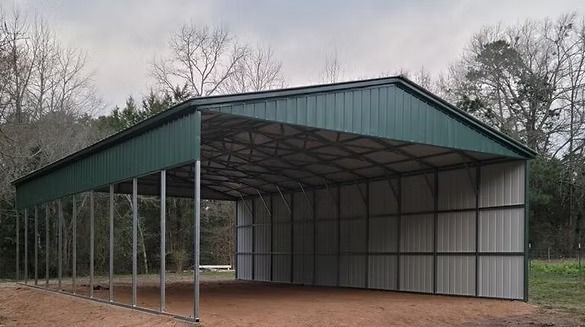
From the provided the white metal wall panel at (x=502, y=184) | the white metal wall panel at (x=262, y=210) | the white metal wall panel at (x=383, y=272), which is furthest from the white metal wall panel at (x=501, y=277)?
the white metal wall panel at (x=262, y=210)

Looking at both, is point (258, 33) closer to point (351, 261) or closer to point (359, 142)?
point (351, 261)

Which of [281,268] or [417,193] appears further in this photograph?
Result: [281,268]

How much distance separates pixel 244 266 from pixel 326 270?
235 inches

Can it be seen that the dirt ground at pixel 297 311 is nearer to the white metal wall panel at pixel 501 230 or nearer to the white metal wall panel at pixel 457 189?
the white metal wall panel at pixel 501 230

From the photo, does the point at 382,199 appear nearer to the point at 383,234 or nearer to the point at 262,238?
the point at 383,234

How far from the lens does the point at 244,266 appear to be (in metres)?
27.0

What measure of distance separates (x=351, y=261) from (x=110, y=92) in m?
24.1

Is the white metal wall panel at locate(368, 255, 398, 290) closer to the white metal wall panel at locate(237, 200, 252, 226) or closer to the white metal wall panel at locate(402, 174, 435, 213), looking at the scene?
the white metal wall panel at locate(402, 174, 435, 213)

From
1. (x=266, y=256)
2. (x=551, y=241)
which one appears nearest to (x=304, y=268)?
(x=266, y=256)

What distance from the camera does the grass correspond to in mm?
14516

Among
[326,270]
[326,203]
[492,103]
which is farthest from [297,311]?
[492,103]

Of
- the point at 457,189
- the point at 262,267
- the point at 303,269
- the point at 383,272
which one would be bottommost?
the point at 262,267

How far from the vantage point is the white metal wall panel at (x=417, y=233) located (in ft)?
58.1

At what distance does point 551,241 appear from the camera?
38219 millimetres
